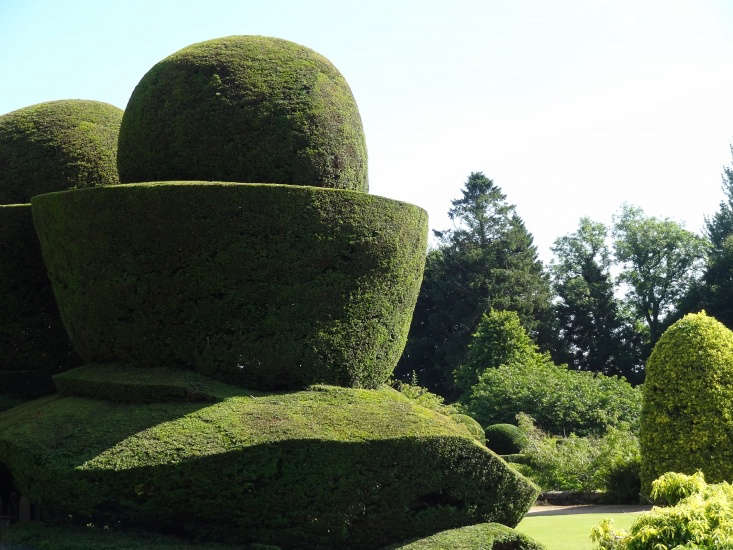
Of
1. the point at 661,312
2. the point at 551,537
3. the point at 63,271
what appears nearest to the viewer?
the point at 63,271

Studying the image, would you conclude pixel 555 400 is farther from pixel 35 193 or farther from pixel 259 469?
pixel 259 469

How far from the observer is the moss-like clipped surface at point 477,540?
766 cm

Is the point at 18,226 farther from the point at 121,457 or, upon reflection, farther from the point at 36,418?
the point at 121,457

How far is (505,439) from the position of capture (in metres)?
21.0

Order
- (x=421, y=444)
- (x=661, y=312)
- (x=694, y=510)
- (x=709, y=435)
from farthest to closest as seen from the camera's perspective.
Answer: (x=661, y=312) → (x=709, y=435) → (x=421, y=444) → (x=694, y=510)

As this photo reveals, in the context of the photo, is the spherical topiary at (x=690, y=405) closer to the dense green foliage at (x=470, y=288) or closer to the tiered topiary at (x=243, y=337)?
the tiered topiary at (x=243, y=337)

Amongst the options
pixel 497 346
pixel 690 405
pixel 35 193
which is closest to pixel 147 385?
pixel 35 193

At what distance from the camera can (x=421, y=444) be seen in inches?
310

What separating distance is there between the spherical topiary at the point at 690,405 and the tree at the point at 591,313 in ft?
91.8

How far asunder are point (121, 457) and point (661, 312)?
135ft

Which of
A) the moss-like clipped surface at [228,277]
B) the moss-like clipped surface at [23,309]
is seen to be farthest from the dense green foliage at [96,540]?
the moss-like clipped surface at [23,309]

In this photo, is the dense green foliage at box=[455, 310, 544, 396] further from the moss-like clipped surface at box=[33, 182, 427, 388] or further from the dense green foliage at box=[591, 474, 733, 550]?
the dense green foliage at box=[591, 474, 733, 550]

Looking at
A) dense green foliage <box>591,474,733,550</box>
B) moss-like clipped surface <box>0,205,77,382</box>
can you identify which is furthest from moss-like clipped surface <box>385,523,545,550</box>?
moss-like clipped surface <box>0,205,77,382</box>

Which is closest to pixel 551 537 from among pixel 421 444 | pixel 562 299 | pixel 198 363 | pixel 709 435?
pixel 421 444
